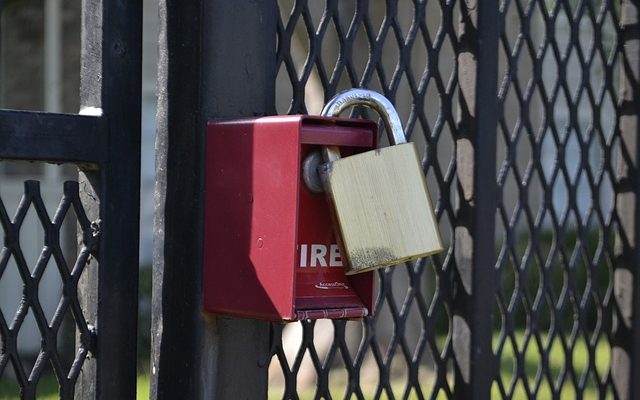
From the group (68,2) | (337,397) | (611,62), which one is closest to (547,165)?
(68,2)

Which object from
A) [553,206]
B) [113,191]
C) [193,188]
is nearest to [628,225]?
A: [553,206]

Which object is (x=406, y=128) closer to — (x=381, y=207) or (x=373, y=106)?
(x=373, y=106)

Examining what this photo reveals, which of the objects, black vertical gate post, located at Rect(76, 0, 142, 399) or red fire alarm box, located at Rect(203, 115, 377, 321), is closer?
red fire alarm box, located at Rect(203, 115, 377, 321)

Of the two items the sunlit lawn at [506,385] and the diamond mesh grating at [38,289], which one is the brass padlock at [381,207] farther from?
the sunlit lawn at [506,385]

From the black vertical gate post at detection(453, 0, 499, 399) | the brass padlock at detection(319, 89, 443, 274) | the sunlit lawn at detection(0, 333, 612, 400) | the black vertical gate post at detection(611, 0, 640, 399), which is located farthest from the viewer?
the sunlit lawn at detection(0, 333, 612, 400)

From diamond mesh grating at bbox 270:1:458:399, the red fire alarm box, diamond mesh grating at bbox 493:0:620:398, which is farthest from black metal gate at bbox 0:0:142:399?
diamond mesh grating at bbox 493:0:620:398

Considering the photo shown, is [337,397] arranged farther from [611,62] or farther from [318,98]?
[611,62]

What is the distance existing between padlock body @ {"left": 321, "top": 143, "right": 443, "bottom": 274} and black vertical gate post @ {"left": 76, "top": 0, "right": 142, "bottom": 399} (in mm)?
395

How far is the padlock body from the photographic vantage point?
1647mm

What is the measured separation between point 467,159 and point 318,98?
12.0ft

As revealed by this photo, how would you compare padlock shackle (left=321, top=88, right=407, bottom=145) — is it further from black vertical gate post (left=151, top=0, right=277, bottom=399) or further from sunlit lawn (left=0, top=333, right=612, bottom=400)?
sunlit lawn (left=0, top=333, right=612, bottom=400)

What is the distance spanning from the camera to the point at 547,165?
11.0 meters

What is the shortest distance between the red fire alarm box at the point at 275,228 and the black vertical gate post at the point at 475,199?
2.38ft

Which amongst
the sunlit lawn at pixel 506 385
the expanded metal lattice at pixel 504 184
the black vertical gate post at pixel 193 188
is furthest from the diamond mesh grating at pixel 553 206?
the black vertical gate post at pixel 193 188
